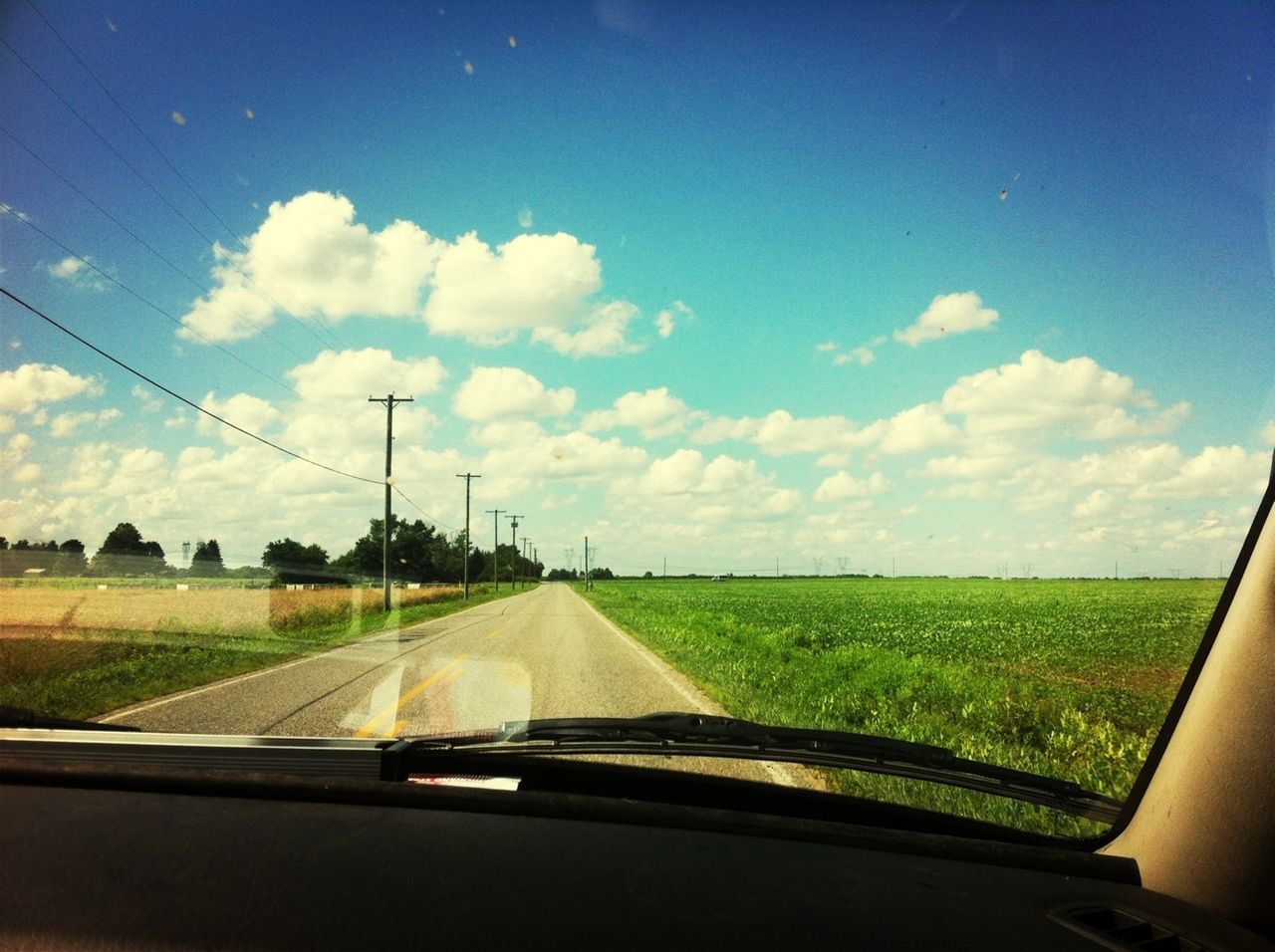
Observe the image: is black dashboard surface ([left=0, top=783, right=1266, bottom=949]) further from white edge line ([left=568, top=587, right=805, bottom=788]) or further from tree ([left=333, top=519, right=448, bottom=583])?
tree ([left=333, top=519, right=448, bottom=583])

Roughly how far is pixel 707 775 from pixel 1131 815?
1.16 m

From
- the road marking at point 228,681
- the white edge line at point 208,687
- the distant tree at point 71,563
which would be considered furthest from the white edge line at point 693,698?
the distant tree at point 71,563

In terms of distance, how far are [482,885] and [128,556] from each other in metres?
11.7

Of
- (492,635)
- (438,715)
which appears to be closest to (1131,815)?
(438,715)

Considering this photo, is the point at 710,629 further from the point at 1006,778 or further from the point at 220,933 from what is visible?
the point at 220,933

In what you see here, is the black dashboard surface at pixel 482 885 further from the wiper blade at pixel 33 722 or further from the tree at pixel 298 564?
the tree at pixel 298 564

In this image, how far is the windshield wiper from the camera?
249 centimetres

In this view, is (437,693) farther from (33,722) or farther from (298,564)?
(298,564)

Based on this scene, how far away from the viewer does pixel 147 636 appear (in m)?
13.2

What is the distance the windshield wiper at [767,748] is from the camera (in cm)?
249

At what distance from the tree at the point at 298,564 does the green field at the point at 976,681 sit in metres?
5.93

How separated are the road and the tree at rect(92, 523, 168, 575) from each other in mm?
1687

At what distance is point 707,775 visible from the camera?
247 cm

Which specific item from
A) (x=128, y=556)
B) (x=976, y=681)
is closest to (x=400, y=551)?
(x=128, y=556)
